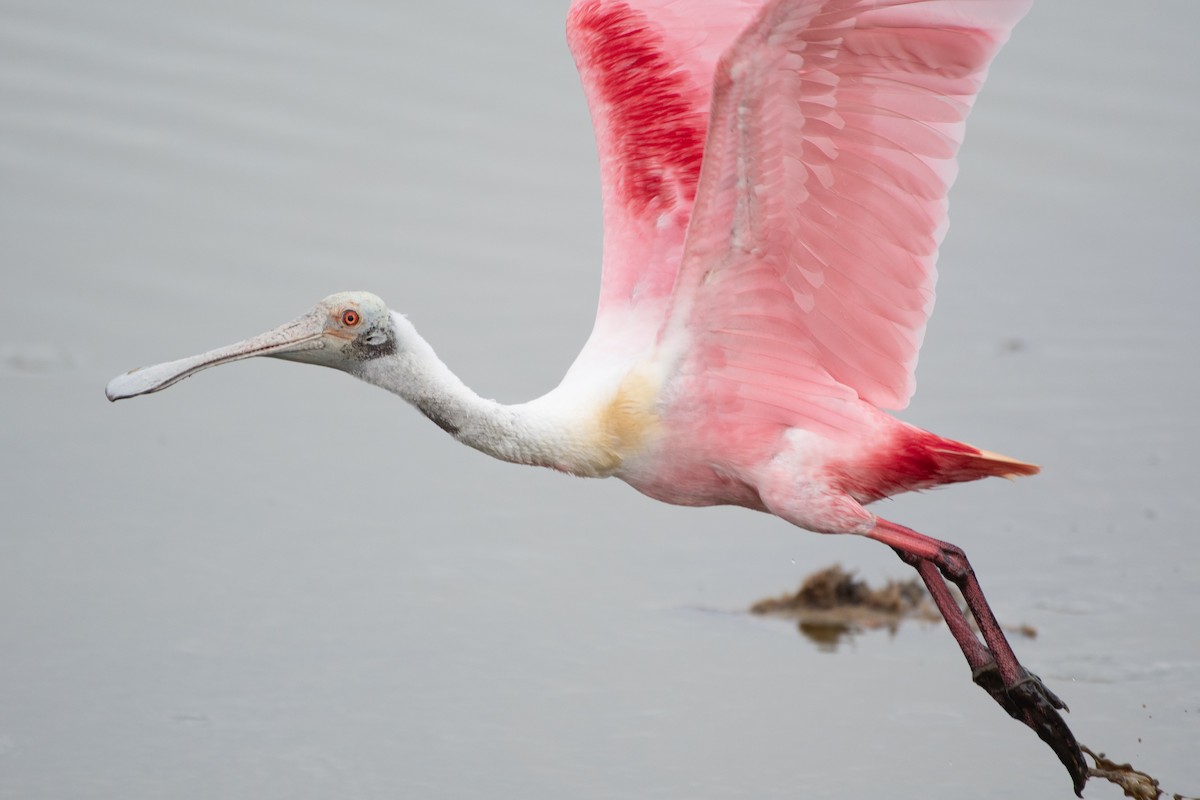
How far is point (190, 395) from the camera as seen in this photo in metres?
9.23

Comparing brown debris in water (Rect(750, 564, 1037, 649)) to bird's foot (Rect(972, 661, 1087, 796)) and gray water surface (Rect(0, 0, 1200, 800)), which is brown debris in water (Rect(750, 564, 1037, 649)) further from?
bird's foot (Rect(972, 661, 1087, 796))

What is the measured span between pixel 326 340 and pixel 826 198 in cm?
151

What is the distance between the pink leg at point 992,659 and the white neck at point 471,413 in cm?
99

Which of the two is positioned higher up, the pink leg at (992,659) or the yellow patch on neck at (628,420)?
the yellow patch on neck at (628,420)

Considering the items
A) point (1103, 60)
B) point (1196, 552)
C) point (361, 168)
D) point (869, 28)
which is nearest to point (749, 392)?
point (869, 28)

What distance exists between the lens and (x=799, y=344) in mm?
6363

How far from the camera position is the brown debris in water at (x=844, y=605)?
753cm

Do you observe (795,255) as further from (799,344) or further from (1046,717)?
(1046,717)

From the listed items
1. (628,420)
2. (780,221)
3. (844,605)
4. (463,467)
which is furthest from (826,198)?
(463,467)

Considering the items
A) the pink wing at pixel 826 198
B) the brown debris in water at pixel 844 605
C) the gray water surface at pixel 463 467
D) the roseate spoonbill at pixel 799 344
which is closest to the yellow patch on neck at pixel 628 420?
the roseate spoonbill at pixel 799 344

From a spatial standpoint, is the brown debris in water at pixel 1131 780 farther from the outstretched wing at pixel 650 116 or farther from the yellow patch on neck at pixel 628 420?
the outstretched wing at pixel 650 116

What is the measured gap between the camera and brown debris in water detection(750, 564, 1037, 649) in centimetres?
753

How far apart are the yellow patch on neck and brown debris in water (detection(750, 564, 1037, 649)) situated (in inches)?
56.7

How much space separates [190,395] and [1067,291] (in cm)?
431
